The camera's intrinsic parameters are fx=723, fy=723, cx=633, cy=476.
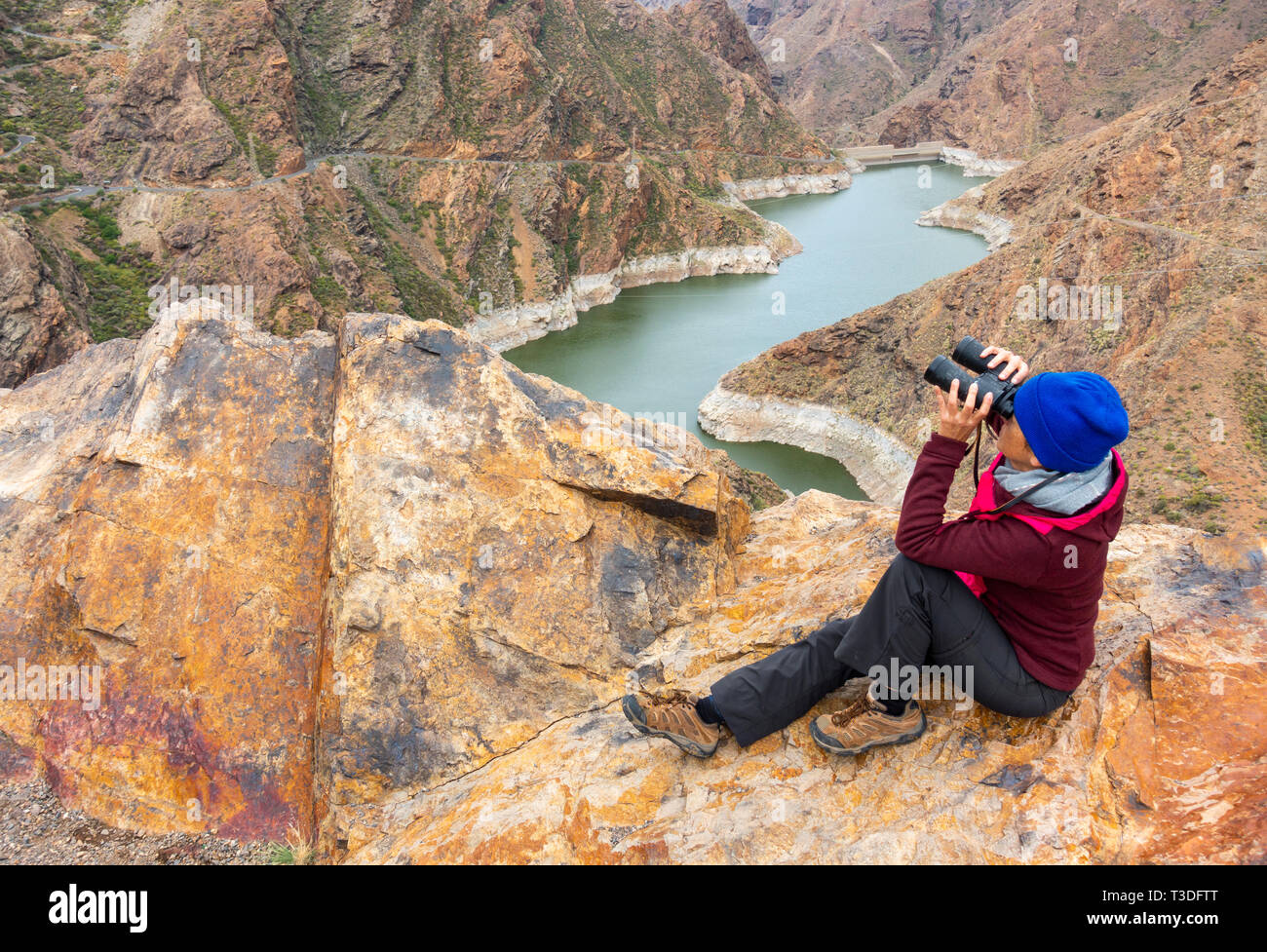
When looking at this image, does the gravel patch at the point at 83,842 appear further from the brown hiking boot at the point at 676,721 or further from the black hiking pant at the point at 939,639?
the black hiking pant at the point at 939,639

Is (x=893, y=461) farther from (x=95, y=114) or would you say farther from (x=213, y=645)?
(x=95, y=114)

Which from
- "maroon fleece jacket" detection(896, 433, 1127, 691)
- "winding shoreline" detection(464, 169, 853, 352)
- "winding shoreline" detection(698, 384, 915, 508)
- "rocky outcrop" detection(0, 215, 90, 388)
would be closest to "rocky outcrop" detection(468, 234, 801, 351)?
"winding shoreline" detection(464, 169, 853, 352)

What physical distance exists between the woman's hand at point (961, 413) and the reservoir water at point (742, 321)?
27.2 m

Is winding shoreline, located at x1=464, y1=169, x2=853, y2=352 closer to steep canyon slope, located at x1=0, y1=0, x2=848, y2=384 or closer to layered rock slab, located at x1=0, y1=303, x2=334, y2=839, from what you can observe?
steep canyon slope, located at x1=0, y1=0, x2=848, y2=384

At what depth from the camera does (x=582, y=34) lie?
85.4m

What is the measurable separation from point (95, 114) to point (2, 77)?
16.5 ft

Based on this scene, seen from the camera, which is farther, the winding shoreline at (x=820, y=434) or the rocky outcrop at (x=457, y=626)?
the winding shoreline at (x=820, y=434)

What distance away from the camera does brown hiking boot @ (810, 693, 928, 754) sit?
3.85m

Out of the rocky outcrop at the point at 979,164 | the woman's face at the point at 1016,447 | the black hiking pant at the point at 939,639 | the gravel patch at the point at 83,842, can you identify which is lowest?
the gravel patch at the point at 83,842

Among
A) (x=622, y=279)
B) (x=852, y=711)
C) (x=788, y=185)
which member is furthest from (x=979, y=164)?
(x=852, y=711)

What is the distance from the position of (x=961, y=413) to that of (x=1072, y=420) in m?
0.47

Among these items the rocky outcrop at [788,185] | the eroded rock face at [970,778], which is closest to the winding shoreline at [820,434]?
the eroded rock face at [970,778]

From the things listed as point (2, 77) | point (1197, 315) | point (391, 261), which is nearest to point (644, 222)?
point (391, 261)

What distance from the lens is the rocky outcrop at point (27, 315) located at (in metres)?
30.0
